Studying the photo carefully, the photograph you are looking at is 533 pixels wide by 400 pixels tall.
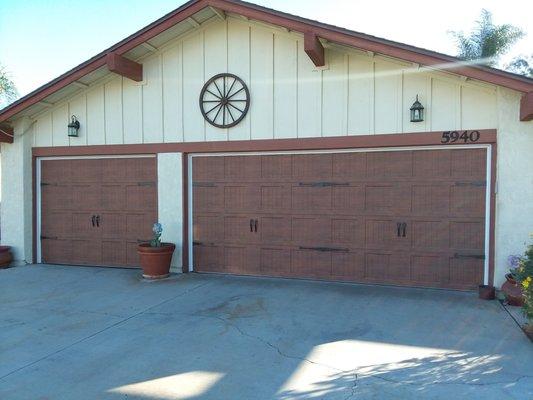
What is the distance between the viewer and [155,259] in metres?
7.52

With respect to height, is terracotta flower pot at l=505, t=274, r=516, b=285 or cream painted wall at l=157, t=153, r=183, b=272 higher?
cream painted wall at l=157, t=153, r=183, b=272

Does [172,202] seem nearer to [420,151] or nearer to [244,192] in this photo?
[244,192]

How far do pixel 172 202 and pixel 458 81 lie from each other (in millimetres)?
4764

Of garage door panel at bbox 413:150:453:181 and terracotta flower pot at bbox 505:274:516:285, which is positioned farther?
garage door panel at bbox 413:150:453:181

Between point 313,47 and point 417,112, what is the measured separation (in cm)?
168

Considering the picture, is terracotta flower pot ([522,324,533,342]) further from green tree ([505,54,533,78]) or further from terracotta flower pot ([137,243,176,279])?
green tree ([505,54,533,78])

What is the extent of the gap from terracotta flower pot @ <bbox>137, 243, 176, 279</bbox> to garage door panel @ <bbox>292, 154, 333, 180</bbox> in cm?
237

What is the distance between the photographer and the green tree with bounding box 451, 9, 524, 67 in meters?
17.1

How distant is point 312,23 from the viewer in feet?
21.4

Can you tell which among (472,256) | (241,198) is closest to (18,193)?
(241,198)

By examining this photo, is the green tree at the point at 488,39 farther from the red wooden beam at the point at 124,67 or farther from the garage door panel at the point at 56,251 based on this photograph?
the garage door panel at the point at 56,251

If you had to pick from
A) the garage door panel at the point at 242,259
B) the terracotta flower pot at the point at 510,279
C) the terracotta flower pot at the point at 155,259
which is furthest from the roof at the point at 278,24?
the garage door panel at the point at 242,259

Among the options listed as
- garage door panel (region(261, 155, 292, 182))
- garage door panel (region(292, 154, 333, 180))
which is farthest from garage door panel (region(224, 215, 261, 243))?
garage door panel (region(292, 154, 333, 180))

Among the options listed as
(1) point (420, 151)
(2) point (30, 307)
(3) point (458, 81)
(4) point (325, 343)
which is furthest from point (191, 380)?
(3) point (458, 81)
